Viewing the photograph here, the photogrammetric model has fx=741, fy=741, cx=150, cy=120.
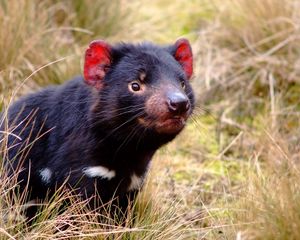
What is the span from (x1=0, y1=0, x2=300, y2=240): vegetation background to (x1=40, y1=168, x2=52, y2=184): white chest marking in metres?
0.19

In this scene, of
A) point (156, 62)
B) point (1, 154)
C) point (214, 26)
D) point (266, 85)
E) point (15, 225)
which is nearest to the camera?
point (15, 225)

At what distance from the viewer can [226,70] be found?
20.9 ft

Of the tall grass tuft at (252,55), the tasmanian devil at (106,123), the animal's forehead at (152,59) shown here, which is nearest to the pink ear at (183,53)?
the tasmanian devil at (106,123)

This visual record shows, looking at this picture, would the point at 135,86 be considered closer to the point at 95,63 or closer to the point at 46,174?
the point at 95,63

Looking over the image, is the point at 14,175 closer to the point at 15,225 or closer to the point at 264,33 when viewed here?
the point at 15,225

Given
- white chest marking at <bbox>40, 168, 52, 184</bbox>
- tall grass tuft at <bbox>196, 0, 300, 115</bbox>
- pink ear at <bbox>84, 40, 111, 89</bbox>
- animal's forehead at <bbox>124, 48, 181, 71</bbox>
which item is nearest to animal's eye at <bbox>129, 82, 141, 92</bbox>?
animal's forehead at <bbox>124, 48, 181, 71</bbox>

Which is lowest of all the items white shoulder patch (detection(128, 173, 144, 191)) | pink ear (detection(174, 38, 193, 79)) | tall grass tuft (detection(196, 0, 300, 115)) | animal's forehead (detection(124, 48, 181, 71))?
tall grass tuft (detection(196, 0, 300, 115))

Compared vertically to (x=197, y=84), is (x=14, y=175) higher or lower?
higher

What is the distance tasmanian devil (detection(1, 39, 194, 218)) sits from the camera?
370 cm

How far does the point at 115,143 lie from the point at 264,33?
3103 millimetres

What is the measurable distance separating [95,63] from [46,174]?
0.66 meters

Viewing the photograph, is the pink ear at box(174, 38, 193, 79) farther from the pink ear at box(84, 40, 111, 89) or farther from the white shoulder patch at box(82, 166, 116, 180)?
the white shoulder patch at box(82, 166, 116, 180)

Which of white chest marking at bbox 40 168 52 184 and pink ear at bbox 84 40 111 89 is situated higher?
pink ear at bbox 84 40 111 89

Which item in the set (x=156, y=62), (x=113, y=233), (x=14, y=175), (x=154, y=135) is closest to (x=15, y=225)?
(x=14, y=175)
